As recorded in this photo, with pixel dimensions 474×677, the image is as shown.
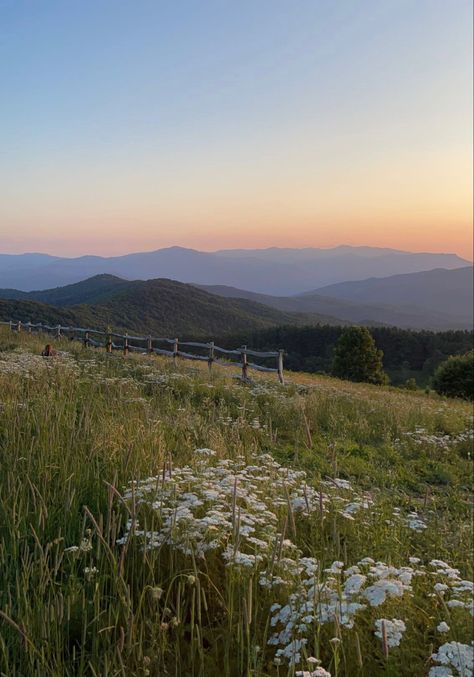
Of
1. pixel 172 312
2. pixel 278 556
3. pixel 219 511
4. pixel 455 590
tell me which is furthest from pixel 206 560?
pixel 172 312

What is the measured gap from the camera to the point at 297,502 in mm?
3473

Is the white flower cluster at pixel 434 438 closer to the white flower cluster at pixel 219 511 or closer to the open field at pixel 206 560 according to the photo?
the open field at pixel 206 560

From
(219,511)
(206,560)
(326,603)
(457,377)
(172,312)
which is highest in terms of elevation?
(172,312)

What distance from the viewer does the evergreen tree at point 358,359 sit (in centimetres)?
4488

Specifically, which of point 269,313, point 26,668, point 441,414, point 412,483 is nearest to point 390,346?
point 441,414

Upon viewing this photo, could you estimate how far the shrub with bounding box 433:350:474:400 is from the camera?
30011mm

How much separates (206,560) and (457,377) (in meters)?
30.8

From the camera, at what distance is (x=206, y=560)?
3.00 metres

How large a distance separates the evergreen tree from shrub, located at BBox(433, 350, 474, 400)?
42.7 feet

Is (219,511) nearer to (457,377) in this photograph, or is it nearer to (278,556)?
(278,556)

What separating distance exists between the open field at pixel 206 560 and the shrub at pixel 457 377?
974 inches

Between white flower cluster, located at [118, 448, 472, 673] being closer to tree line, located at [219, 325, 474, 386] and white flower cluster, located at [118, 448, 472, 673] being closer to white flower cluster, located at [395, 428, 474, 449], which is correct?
white flower cluster, located at [395, 428, 474, 449]

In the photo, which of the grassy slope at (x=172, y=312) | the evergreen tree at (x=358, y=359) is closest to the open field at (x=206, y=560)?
the evergreen tree at (x=358, y=359)

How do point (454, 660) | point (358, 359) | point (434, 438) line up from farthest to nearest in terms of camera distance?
point (358, 359) < point (434, 438) < point (454, 660)
